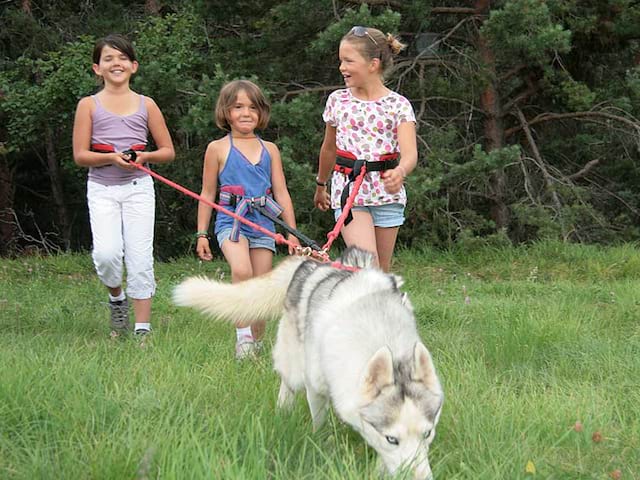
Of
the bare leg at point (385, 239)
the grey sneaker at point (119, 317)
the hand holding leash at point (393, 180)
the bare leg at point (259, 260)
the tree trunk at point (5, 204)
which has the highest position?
the hand holding leash at point (393, 180)

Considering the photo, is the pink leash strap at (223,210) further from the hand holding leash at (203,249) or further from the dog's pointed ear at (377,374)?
the dog's pointed ear at (377,374)

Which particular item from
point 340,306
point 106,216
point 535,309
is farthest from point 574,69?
point 340,306

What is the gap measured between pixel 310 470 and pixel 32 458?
3.07 ft

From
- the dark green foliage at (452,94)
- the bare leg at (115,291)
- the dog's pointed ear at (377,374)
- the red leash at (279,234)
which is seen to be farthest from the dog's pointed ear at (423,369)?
the dark green foliage at (452,94)

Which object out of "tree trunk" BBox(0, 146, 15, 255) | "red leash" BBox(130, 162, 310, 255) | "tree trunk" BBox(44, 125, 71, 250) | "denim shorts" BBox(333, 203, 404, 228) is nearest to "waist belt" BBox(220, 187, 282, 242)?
"red leash" BBox(130, 162, 310, 255)

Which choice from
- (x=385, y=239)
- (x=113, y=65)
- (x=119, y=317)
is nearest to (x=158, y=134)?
(x=113, y=65)

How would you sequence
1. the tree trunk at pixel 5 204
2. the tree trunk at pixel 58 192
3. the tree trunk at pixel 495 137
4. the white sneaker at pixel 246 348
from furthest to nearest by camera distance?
the tree trunk at pixel 58 192, the tree trunk at pixel 5 204, the tree trunk at pixel 495 137, the white sneaker at pixel 246 348

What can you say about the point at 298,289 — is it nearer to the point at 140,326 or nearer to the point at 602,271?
the point at 140,326

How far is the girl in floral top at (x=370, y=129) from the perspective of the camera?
425 centimetres

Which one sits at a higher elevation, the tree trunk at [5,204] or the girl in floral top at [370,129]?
the girl in floral top at [370,129]

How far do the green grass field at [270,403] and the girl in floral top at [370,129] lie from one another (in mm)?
911

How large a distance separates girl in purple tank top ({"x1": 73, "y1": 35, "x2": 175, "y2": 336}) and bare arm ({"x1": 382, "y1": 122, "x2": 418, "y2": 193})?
1604 millimetres

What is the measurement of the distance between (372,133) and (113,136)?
1.72m

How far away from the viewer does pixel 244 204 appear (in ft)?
14.8
